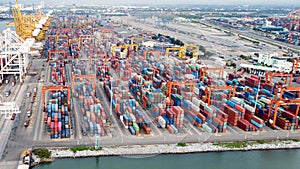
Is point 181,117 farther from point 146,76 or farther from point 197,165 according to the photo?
point 146,76

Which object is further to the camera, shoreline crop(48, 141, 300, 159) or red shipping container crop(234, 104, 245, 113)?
red shipping container crop(234, 104, 245, 113)

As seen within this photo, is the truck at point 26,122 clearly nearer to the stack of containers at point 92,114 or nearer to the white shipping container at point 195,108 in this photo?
the stack of containers at point 92,114

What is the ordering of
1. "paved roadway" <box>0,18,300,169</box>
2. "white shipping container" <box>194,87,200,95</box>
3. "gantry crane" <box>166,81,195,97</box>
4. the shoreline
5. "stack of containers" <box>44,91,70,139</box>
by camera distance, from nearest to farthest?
the shoreline < "paved roadway" <box>0,18,300,169</box> < "stack of containers" <box>44,91,70,139</box> < "gantry crane" <box>166,81,195,97</box> < "white shipping container" <box>194,87,200,95</box>

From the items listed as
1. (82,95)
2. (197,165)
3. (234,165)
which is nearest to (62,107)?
(82,95)

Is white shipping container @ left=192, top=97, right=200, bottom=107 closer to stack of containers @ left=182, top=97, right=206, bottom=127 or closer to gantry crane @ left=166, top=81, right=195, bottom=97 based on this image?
stack of containers @ left=182, top=97, right=206, bottom=127

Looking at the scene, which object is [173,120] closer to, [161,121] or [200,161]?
[161,121]

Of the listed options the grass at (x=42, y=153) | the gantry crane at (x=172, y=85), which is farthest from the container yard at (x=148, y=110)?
the grass at (x=42, y=153)

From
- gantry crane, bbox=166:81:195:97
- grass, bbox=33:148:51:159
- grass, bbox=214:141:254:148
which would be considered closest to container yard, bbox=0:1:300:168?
gantry crane, bbox=166:81:195:97
